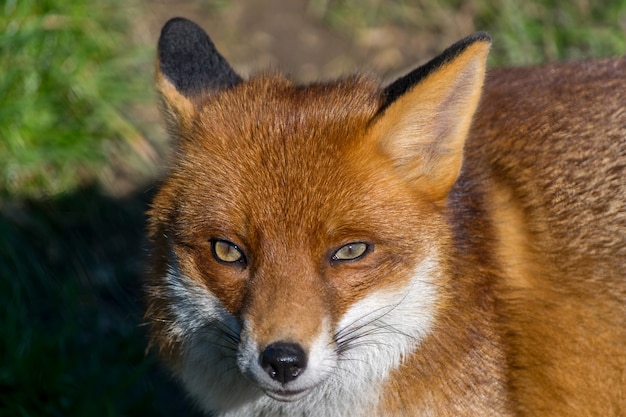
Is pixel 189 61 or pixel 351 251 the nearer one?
pixel 351 251

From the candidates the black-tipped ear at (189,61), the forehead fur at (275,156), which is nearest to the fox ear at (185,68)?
the black-tipped ear at (189,61)

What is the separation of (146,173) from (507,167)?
2.77 m

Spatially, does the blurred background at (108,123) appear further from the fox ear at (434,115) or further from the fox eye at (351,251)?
the fox eye at (351,251)

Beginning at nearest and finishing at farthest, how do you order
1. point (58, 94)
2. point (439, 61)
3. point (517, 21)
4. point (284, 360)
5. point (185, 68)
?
point (284, 360)
point (439, 61)
point (185, 68)
point (58, 94)
point (517, 21)

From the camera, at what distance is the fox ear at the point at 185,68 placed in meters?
3.67

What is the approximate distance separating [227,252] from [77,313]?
7.31 feet

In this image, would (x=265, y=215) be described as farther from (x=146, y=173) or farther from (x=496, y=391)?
(x=146, y=173)

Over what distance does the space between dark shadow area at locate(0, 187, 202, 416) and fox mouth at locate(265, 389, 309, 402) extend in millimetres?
1474

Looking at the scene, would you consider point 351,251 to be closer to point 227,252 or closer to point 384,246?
point 384,246

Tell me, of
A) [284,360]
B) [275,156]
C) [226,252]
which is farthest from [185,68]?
[284,360]

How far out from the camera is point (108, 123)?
5.96 meters

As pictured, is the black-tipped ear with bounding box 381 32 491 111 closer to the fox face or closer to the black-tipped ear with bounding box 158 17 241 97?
the fox face

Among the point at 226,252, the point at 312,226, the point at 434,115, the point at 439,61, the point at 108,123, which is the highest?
the point at 108,123

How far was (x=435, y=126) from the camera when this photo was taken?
3.41 meters
